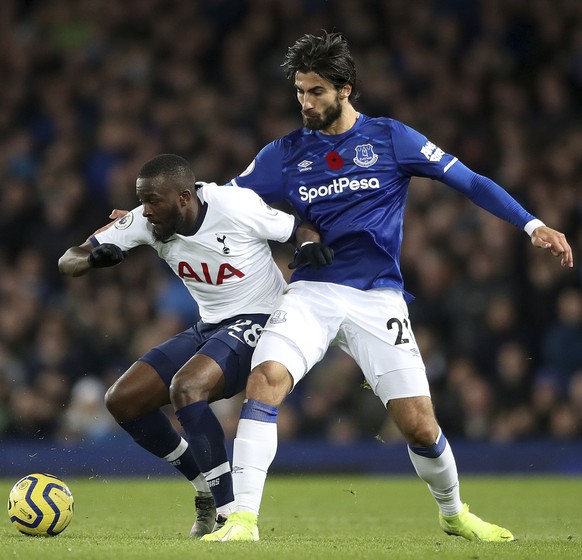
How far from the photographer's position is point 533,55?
15.3 meters

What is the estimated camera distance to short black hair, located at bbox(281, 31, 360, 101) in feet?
21.5

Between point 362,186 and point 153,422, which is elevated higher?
point 362,186

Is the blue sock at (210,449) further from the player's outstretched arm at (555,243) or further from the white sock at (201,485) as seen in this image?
the player's outstretched arm at (555,243)

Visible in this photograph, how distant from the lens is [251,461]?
6.02 m

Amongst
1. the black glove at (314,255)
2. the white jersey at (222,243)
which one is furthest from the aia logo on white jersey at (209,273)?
the black glove at (314,255)

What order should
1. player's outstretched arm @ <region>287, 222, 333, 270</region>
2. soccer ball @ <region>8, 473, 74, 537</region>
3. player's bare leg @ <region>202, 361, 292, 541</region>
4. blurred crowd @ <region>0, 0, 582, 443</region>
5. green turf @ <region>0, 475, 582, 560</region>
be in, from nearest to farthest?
1. green turf @ <region>0, 475, 582, 560</region>
2. player's bare leg @ <region>202, 361, 292, 541</region>
3. soccer ball @ <region>8, 473, 74, 537</region>
4. player's outstretched arm @ <region>287, 222, 333, 270</region>
5. blurred crowd @ <region>0, 0, 582, 443</region>

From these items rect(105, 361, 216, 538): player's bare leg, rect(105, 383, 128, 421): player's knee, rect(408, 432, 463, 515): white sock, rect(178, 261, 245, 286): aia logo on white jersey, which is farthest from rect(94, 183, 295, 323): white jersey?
rect(408, 432, 463, 515): white sock

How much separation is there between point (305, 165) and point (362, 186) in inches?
13.7

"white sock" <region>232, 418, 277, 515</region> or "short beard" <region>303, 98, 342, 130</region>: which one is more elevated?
"short beard" <region>303, 98, 342, 130</region>

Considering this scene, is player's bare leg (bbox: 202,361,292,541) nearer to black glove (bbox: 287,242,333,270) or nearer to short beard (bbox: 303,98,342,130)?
black glove (bbox: 287,242,333,270)

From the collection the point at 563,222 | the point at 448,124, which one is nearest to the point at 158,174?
the point at 563,222

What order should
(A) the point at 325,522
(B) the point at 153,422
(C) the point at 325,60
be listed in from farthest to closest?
(A) the point at 325,522, (B) the point at 153,422, (C) the point at 325,60

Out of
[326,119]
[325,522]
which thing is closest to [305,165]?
[326,119]

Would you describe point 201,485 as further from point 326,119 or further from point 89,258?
point 326,119
